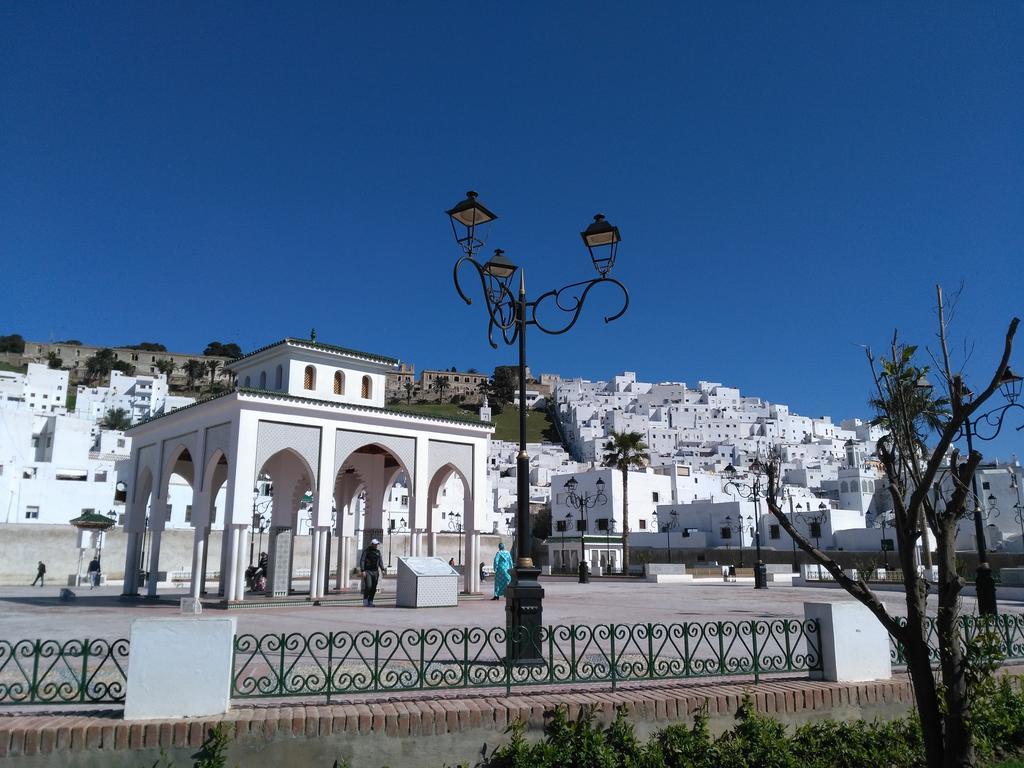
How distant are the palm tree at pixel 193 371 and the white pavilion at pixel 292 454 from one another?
10699cm

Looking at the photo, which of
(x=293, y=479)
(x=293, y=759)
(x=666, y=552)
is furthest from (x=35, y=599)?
(x=666, y=552)

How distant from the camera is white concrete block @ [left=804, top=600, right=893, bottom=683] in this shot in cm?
740

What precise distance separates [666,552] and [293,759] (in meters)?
56.5

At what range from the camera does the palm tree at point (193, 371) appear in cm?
12381

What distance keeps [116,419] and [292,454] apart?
73946 mm

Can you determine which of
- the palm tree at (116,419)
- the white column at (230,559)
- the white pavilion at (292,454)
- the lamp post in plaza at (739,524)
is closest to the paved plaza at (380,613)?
the white column at (230,559)

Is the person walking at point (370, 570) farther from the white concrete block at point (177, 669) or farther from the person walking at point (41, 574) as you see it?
the person walking at point (41, 574)

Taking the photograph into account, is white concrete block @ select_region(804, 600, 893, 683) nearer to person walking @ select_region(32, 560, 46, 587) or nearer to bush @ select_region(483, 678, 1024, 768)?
bush @ select_region(483, 678, 1024, 768)

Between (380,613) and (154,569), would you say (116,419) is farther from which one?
(380,613)

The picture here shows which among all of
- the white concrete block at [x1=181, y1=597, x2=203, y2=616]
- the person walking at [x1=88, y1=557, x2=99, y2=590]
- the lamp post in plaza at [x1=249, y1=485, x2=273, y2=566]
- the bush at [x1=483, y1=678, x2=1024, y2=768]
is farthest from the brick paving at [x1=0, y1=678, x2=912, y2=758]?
the person walking at [x1=88, y1=557, x2=99, y2=590]

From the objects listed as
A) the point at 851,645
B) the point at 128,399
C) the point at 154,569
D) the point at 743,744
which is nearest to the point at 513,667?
the point at 743,744

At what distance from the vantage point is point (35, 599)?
23156 millimetres

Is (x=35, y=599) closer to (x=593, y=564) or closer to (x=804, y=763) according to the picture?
(x=804, y=763)

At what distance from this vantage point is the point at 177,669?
5.95 m
